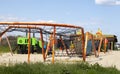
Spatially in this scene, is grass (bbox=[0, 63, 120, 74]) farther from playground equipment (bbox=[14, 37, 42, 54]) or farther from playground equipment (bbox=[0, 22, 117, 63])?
playground equipment (bbox=[14, 37, 42, 54])

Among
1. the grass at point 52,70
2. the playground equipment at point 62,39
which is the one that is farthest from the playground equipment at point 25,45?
the grass at point 52,70

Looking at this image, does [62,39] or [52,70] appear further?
[62,39]

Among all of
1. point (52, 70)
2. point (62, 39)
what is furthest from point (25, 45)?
point (52, 70)

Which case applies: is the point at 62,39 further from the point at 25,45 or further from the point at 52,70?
the point at 52,70

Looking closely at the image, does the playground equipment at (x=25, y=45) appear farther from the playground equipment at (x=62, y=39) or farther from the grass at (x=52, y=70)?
the grass at (x=52, y=70)

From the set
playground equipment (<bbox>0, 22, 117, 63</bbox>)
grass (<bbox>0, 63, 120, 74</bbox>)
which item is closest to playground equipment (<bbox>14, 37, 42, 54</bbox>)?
playground equipment (<bbox>0, 22, 117, 63</bbox>)

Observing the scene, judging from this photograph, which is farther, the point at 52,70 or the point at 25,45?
the point at 25,45

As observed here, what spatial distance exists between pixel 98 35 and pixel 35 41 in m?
10.5

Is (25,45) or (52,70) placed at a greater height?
(52,70)

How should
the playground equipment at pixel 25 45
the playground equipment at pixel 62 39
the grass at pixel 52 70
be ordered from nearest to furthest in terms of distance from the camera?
the grass at pixel 52 70 → the playground equipment at pixel 62 39 → the playground equipment at pixel 25 45

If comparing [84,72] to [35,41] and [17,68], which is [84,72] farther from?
[35,41]

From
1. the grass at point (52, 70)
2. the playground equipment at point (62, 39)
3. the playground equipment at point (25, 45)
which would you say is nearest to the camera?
the grass at point (52, 70)

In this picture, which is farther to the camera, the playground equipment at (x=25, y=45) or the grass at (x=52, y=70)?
the playground equipment at (x=25, y=45)

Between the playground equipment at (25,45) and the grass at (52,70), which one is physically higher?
the grass at (52,70)
